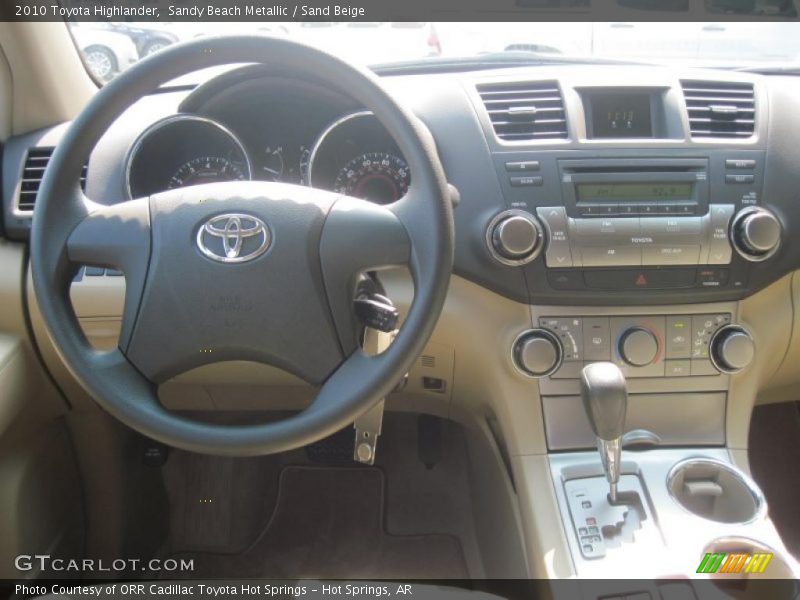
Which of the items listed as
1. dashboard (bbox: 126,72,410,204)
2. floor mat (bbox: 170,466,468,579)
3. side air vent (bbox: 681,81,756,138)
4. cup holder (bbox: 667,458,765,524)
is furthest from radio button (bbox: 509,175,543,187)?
floor mat (bbox: 170,466,468,579)

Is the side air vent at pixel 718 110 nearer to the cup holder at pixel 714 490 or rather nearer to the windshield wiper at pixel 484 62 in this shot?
the windshield wiper at pixel 484 62

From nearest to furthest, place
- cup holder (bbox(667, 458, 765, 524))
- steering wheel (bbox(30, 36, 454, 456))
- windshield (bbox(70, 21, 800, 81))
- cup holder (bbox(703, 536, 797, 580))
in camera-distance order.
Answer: steering wheel (bbox(30, 36, 454, 456)) → cup holder (bbox(703, 536, 797, 580)) → cup holder (bbox(667, 458, 765, 524)) → windshield (bbox(70, 21, 800, 81))

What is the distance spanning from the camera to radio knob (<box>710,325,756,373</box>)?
1313 mm

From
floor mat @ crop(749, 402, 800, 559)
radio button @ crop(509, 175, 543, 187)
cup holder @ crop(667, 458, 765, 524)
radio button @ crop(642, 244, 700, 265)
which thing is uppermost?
radio button @ crop(509, 175, 543, 187)

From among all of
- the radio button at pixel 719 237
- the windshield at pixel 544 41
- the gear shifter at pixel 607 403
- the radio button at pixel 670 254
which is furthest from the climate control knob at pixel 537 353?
the windshield at pixel 544 41

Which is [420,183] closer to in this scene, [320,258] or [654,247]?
[320,258]

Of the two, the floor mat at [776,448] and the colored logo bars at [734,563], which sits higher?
the colored logo bars at [734,563]

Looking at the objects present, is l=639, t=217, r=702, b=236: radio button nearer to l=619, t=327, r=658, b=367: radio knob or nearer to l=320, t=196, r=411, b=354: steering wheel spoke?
l=619, t=327, r=658, b=367: radio knob

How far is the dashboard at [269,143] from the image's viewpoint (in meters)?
1.32

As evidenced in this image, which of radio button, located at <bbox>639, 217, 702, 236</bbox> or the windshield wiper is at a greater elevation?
the windshield wiper

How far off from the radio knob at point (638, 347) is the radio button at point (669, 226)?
19 centimetres

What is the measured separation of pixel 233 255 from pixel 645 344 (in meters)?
0.80

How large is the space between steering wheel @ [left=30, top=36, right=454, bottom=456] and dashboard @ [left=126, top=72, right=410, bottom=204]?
33 centimetres

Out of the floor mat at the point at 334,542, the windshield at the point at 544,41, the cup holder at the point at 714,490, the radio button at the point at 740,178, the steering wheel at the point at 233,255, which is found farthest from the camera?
the floor mat at the point at 334,542
